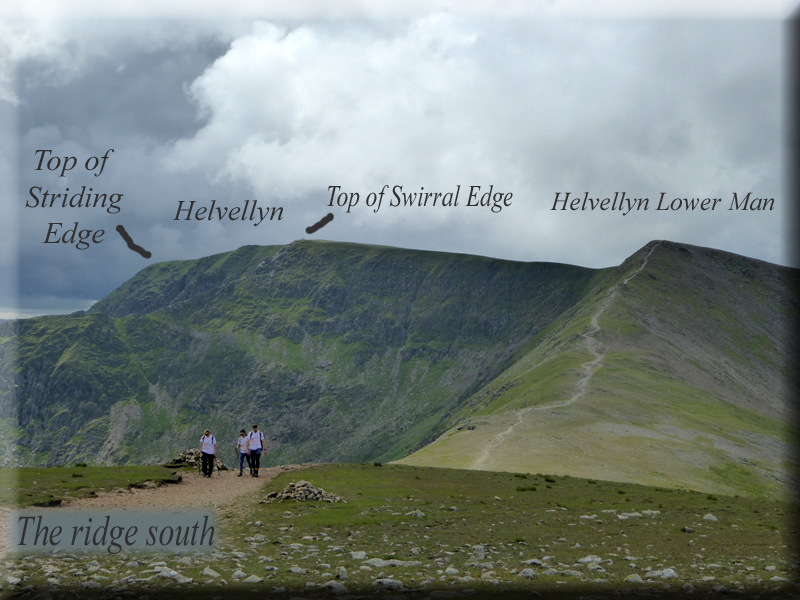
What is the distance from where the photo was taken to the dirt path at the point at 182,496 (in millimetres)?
26891

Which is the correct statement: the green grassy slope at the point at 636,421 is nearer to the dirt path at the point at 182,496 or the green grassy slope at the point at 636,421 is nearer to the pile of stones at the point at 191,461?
the pile of stones at the point at 191,461

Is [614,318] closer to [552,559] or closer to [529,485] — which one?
[529,485]

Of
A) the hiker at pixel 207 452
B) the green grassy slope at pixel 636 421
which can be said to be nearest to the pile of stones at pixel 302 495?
the hiker at pixel 207 452

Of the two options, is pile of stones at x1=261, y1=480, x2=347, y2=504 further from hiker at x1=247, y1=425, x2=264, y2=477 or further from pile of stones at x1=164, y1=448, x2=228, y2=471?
pile of stones at x1=164, y1=448, x2=228, y2=471

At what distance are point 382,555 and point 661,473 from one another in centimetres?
5852

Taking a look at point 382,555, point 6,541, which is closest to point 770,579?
point 382,555

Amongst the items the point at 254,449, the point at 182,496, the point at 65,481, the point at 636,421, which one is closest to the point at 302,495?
the point at 182,496

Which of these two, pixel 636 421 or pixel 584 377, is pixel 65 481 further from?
pixel 584 377

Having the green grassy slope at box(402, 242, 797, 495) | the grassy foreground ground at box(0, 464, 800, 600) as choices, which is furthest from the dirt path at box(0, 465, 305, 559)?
the green grassy slope at box(402, 242, 797, 495)

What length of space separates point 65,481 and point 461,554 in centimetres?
2731

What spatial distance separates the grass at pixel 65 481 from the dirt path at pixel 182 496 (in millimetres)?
1019

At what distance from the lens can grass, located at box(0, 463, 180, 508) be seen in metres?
27.8

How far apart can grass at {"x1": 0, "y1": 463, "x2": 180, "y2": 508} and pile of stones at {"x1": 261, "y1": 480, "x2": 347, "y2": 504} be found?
9.39 metres

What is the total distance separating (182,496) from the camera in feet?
103
